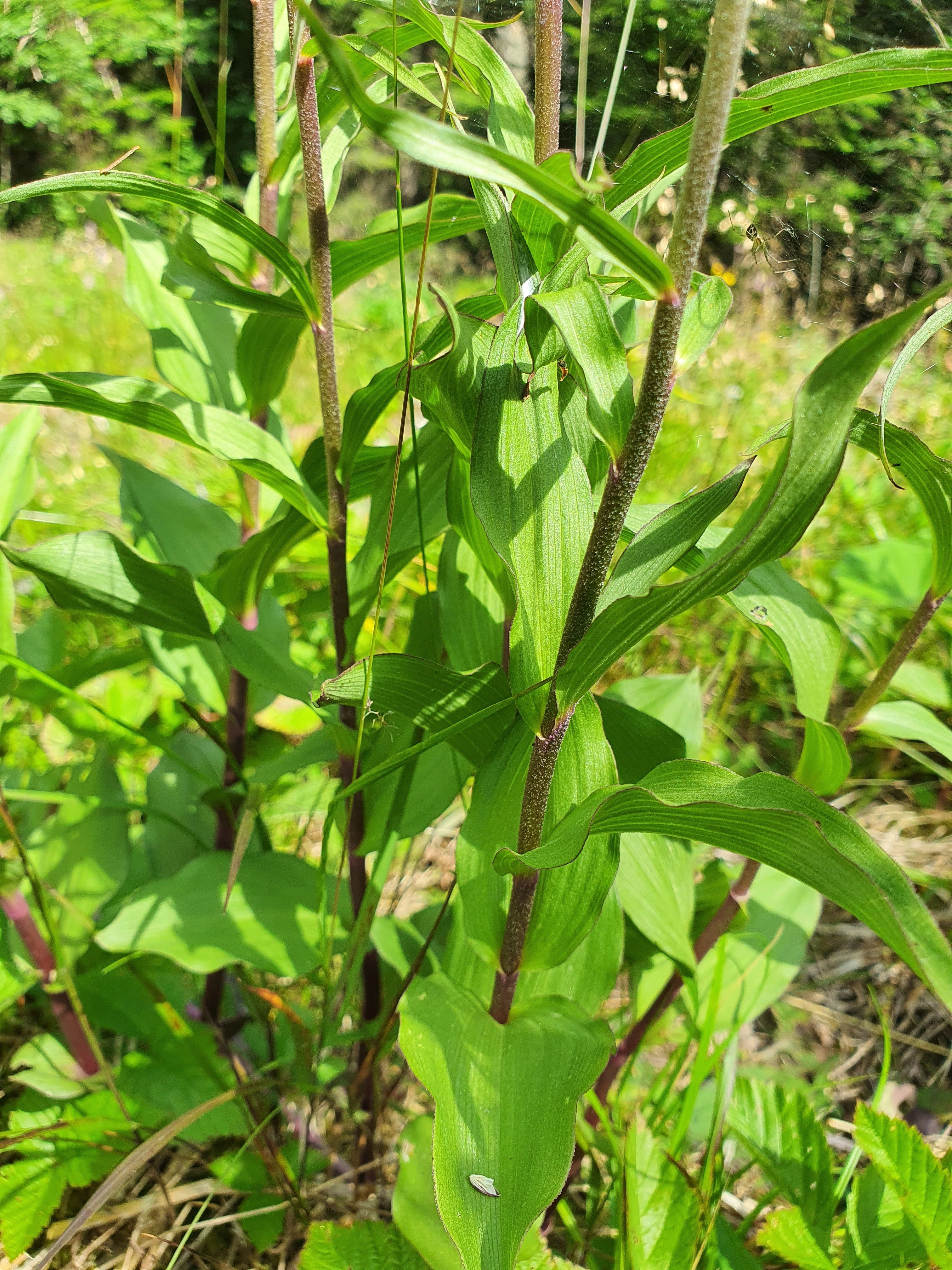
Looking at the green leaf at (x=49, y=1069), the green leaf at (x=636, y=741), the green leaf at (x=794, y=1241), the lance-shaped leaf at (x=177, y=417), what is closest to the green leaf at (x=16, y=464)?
the lance-shaped leaf at (x=177, y=417)

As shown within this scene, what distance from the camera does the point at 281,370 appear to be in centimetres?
103

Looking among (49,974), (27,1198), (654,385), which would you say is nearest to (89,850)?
(49,974)

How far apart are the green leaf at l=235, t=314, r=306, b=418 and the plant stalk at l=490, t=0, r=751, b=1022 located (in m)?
0.39

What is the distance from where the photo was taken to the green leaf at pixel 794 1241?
2.62 ft

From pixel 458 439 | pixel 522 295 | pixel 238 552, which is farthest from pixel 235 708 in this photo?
pixel 522 295

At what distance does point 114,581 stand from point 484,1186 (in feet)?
2.29

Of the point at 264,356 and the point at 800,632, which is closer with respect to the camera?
the point at 800,632

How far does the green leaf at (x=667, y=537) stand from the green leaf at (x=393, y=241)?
1.26 ft

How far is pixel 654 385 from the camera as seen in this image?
0.52m

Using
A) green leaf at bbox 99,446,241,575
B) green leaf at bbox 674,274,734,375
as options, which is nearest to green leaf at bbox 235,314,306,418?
green leaf at bbox 99,446,241,575

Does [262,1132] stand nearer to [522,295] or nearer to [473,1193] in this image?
[473,1193]

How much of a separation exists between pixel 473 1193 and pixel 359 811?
409mm

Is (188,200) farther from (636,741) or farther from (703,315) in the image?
(636,741)

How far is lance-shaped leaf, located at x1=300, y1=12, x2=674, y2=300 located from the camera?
414mm
